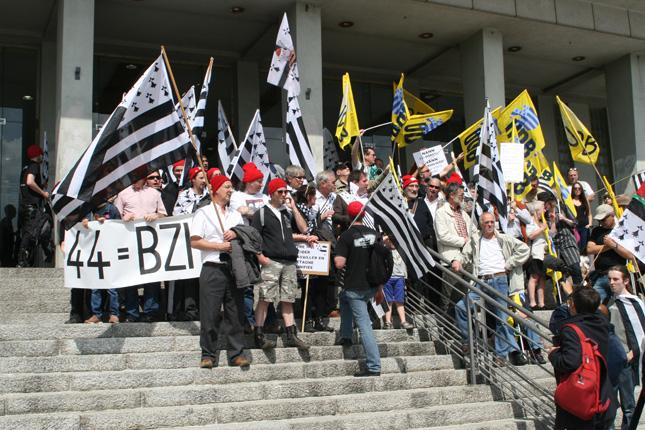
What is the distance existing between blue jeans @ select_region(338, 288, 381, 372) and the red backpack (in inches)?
96.5

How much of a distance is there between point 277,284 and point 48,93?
435 inches

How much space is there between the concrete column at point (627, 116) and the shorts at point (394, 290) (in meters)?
11.8

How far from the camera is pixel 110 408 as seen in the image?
272 inches

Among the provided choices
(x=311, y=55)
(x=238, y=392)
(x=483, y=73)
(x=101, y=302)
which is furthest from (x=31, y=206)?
(x=483, y=73)

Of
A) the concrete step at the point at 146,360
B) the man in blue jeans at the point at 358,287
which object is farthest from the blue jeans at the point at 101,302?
the man in blue jeans at the point at 358,287

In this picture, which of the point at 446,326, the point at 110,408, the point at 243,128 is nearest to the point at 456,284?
the point at 446,326

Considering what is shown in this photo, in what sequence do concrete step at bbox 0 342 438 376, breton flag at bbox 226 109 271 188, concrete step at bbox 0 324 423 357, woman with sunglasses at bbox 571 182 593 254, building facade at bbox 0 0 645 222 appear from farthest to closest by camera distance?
1. building facade at bbox 0 0 645 222
2. woman with sunglasses at bbox 571 182 593 254
3. breton flag at bbox 226 109 271 188
4. concrete step at bbox 0 324 423 357
5. concrete step at bbox 0 342 438 376

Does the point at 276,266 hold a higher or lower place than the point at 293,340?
higher

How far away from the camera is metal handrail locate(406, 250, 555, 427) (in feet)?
26.6

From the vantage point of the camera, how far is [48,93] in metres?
17.1

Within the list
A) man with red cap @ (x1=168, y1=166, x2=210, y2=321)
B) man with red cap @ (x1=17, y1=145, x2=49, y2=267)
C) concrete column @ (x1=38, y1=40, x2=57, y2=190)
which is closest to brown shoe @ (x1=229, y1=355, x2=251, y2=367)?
man with red cap @ (x1=168, y1=166, x2=210, y2=321)

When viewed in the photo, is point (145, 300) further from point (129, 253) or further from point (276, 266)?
point (276, 266)

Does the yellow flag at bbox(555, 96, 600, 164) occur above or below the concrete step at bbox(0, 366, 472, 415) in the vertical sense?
above

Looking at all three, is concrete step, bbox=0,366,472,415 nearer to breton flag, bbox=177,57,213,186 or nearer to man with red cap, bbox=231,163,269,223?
man with red cap, bbox=231,163,269,223
